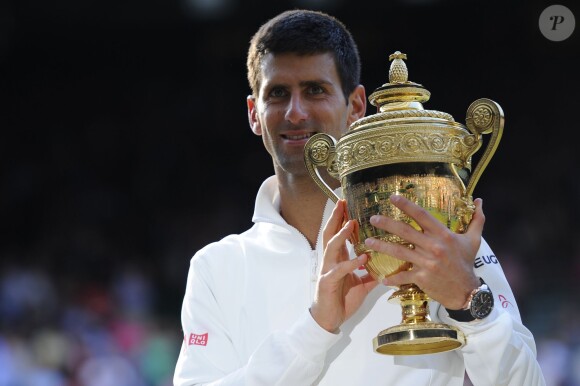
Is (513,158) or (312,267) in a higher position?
(513,158)

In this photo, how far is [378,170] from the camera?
2646 mm

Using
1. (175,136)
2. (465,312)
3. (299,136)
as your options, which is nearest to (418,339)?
(465,312)

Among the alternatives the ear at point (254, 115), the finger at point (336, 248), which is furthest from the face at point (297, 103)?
the finger at point (336, 248)

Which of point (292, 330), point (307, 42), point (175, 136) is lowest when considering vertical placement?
point (292, 330)

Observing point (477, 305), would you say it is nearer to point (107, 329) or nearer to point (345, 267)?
point (345, 267)

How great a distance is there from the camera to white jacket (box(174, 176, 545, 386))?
2730 millimetres

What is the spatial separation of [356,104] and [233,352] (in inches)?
32.8

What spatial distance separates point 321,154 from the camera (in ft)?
9.48

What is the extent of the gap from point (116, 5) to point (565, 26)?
425 centimetres

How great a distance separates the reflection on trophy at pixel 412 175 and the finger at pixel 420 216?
0.14 feet

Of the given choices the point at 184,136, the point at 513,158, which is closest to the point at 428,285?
the point at 513,158

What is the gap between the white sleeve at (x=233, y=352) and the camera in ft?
9.39

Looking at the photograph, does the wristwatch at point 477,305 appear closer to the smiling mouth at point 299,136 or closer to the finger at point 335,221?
the finger at point 335,221

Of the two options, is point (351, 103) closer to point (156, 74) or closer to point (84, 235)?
point (84, 235)
